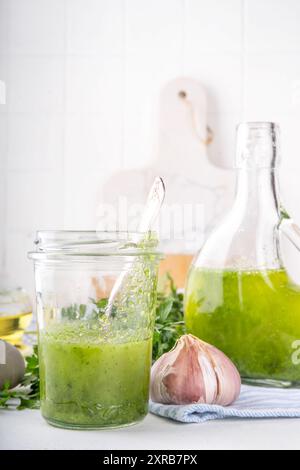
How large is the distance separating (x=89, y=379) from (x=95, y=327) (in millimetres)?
33

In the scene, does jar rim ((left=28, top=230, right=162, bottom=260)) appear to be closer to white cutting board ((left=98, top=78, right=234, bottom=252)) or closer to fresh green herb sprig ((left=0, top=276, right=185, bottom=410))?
fresh green herb sprig ((left=0, top=276, right=185, bottom=410))

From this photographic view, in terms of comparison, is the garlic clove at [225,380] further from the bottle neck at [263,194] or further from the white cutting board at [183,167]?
the white cutting board at [183,167]

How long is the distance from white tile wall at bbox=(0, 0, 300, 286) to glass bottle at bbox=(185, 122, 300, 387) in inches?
31.6

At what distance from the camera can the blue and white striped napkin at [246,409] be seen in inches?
17.9

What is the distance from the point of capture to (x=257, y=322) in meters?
0.53

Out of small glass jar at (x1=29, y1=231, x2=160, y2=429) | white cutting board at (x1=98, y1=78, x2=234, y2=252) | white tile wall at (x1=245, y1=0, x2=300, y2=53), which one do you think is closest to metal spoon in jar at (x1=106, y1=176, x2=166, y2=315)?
small glass jar at (x1=29, y1=231, x2=160, y2=429)

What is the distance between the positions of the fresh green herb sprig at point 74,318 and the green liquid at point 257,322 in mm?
41

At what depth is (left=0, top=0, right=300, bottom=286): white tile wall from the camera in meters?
1.35

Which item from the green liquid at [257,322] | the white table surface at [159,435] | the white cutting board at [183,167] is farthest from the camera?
the white cutting board at [183,167]

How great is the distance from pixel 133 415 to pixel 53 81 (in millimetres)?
1034

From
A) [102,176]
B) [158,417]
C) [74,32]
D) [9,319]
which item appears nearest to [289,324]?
[158,417]

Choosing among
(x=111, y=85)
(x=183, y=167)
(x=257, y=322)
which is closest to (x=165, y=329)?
(x=257, y=322)

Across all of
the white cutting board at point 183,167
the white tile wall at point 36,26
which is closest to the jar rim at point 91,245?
the white cutting board at point 183,167

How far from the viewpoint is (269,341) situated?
1.73 feet
